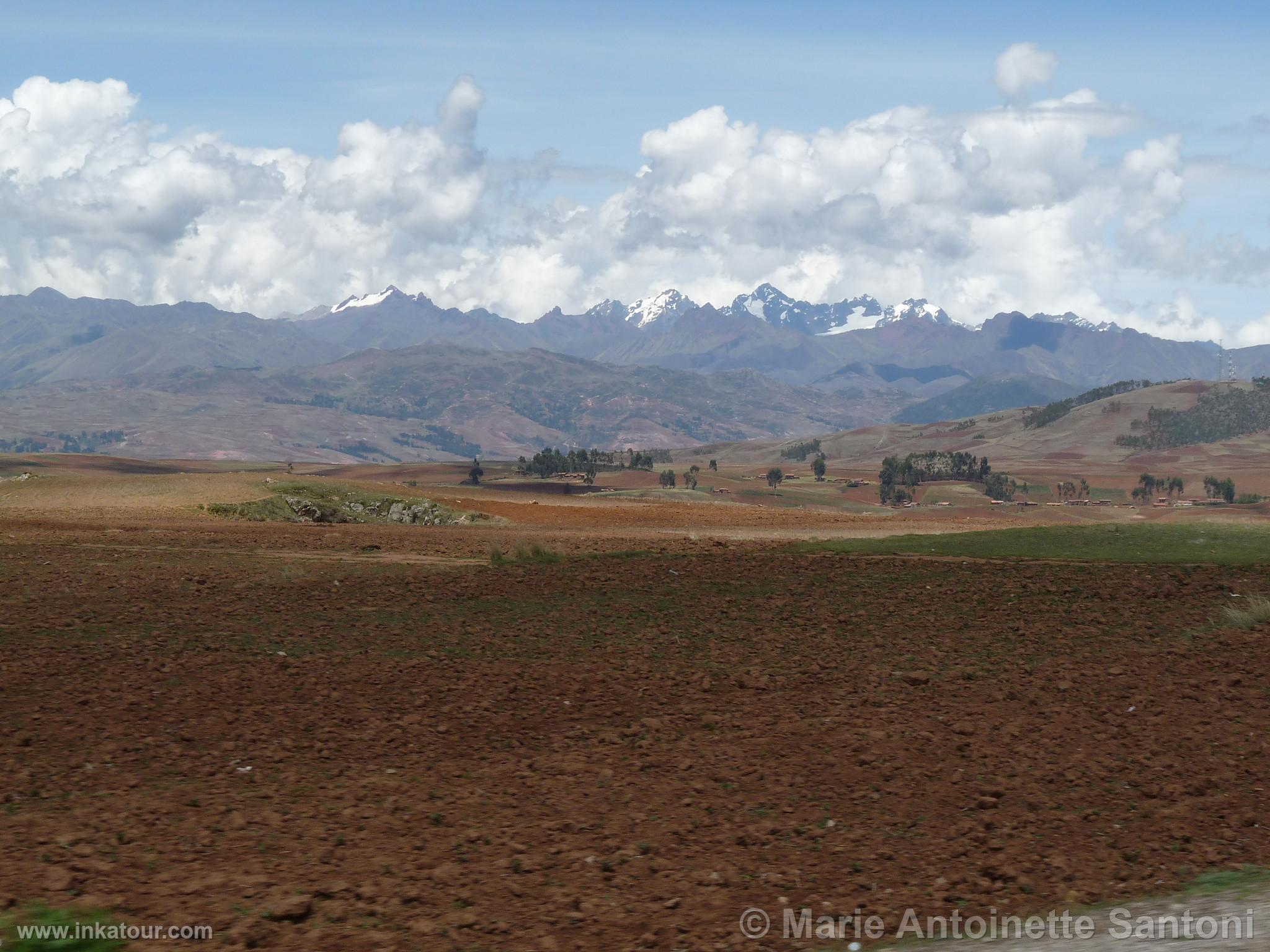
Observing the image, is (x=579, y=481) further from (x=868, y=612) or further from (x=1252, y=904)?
(x=1252, y=904)

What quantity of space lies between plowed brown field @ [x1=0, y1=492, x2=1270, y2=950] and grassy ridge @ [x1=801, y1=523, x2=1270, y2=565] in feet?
24.7

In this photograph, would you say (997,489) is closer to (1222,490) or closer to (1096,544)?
(1222,490)

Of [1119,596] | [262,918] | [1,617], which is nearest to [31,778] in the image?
[262,918]

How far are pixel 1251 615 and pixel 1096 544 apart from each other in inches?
578

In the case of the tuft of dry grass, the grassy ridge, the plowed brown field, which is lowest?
the plowed brown field

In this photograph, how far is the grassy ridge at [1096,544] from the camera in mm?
33625

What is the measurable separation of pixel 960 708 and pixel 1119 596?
11.8 m

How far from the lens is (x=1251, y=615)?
2180 centimetres

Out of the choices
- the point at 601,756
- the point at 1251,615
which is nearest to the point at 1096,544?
the point at 1251,615

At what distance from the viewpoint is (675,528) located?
50.2m

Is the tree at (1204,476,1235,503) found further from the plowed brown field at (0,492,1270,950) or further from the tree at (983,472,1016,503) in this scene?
the plowed brown field at (0,492,1270,950)

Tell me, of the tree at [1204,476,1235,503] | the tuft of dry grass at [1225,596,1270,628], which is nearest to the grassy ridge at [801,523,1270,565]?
the tuft of dry grass at [1225,596,1270,628]

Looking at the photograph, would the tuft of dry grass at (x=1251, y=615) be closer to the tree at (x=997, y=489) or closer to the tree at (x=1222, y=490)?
the tree at (x=997, y=489)

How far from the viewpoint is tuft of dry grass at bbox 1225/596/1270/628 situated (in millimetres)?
21578
